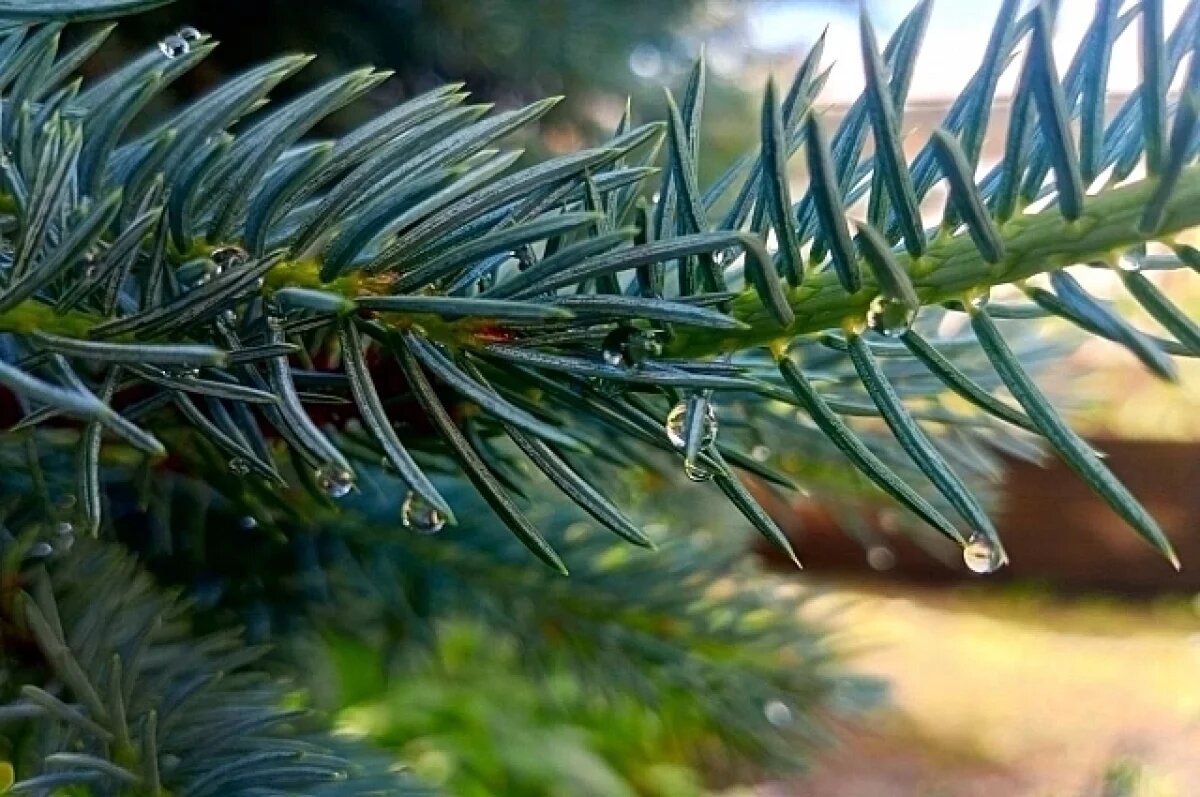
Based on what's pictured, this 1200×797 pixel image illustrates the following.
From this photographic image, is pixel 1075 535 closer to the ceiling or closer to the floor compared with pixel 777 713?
closer to the ceiling

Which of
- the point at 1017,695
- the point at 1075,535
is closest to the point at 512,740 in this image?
the point at 1017,695

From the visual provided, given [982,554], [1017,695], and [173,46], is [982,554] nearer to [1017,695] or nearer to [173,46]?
[173,46]

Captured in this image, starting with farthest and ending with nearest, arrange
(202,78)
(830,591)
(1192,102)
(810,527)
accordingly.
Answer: (810,527)
(202,78)
(830,591)
(1192,102)

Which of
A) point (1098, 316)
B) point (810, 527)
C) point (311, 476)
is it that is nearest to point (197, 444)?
point (311, 476)

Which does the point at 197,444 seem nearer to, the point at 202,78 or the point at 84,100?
the point at 84,100

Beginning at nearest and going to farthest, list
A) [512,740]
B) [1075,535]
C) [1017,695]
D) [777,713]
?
[777,713] → [512,740] → [1017,695] → [1075,535]
